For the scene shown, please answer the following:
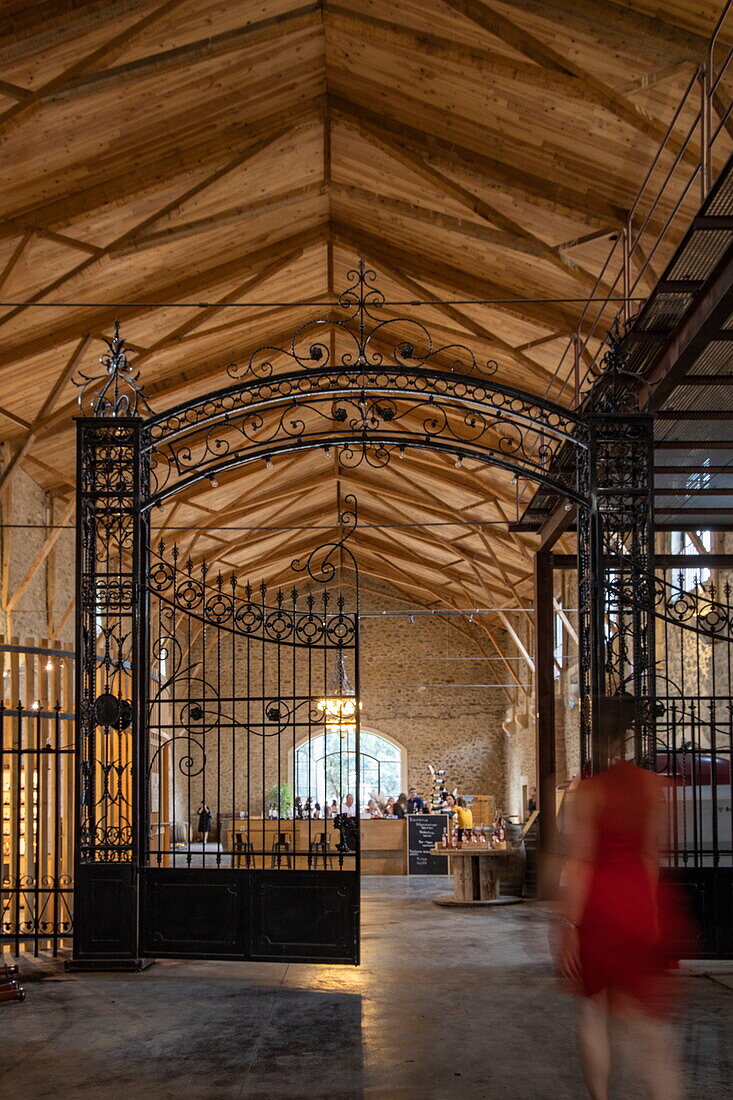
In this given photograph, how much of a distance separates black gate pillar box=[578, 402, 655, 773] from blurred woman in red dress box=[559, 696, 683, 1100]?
3.17 meters

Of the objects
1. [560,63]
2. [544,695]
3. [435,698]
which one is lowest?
[435,698]

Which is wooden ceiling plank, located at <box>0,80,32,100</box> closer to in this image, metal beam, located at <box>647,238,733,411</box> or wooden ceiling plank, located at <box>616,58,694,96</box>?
wooden ceiling plank, located at <box>616,58,694,96</box>

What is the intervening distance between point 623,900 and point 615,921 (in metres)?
0.07

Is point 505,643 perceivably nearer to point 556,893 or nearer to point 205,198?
point 205,198

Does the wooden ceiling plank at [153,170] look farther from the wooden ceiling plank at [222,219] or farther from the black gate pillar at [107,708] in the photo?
the black gate pillar at [107,708]

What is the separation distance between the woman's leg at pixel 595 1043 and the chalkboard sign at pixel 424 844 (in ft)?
46.6

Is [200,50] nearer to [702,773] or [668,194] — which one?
[668,194]

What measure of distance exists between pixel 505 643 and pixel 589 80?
1875 centimetres

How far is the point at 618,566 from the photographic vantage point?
744cm

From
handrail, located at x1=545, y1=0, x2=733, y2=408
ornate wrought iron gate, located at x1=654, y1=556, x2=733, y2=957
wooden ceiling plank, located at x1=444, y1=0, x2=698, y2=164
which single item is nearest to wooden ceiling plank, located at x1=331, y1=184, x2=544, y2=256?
handrail, located at x1=545, y1=0, x2=733, y2=408

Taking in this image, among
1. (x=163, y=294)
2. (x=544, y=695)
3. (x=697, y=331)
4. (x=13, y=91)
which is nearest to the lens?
(x=697, y=331)

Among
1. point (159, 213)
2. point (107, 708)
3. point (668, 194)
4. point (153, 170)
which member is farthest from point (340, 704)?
point (159, 213)

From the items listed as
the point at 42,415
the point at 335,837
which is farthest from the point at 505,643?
the point at 42,415

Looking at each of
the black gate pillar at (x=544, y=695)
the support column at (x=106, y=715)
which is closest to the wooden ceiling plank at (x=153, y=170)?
the support column at (x=106, y=715)
